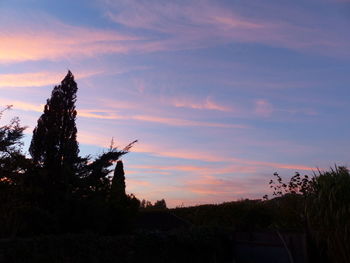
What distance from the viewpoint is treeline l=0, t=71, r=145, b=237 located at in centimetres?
1169

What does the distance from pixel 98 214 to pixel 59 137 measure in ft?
13.0

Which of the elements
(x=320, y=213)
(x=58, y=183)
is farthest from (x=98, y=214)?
(x=320, y=213)

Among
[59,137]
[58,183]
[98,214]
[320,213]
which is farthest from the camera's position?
[59,137]

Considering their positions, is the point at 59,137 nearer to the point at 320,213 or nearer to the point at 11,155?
the point at 11,155

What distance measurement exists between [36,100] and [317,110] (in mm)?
10667

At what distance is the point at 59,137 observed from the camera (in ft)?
47.7

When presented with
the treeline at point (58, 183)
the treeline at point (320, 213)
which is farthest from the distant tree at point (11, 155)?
the treeline at point (320, 213)

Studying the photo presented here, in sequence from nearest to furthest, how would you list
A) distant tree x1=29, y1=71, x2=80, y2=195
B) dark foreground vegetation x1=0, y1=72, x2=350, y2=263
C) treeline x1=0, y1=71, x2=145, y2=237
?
dark foreground vegetation x1=0, y1=72, x2=350, y2=263 → treeline x1=0, y1=71, x2=145, y2=237 → distant tree x1=29, y1=71, x2=80, y2=195

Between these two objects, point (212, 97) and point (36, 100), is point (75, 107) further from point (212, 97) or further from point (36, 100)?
point (212, 97)

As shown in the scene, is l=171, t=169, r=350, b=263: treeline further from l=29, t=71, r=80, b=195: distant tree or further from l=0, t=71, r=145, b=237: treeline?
l=29, t=71, r=80, b=195: distant tree

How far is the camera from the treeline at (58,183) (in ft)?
38.3

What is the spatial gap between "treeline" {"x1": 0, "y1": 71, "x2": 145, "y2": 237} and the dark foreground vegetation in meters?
0.03

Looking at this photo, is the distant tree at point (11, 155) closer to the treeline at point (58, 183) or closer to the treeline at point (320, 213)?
the treeline at point (58, 183)

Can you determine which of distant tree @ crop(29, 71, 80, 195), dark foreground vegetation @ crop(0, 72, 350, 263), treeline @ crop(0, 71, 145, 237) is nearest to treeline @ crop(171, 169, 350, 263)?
dark foreground vegetation @ crop(0, 72, 350, 263)
